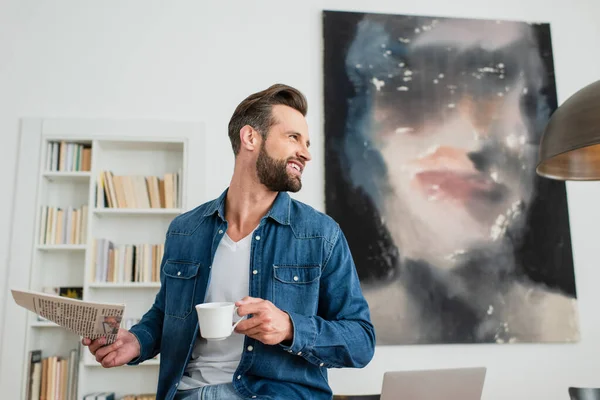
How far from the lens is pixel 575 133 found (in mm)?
1539

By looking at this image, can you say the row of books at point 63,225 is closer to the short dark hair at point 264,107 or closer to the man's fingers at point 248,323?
the short dark hair at point 264,107

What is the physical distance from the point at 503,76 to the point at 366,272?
1476 millimetres

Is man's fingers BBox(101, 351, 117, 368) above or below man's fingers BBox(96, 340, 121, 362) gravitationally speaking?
below

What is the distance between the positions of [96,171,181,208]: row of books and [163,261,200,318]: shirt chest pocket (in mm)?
1212

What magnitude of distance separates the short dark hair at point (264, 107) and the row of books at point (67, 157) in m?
1.38

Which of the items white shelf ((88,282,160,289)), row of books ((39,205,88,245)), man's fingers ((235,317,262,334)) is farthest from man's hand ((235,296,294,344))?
row of books ((39,205,88,245))

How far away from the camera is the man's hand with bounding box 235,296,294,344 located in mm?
1259

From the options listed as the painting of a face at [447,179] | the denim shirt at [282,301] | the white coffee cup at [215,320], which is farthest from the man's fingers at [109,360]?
the painting of a face at [447,179]

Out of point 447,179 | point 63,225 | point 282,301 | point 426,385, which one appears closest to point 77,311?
point 282,301

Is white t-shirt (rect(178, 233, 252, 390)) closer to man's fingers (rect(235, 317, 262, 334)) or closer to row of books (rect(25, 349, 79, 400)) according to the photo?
man's fingers (rect(235, 317, 262, 334))

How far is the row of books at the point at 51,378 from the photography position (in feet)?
8.63

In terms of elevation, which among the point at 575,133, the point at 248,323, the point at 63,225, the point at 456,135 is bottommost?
the point at 248,323

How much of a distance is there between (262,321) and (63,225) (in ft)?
6.37

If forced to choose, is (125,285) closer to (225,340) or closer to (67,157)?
(67,157)
